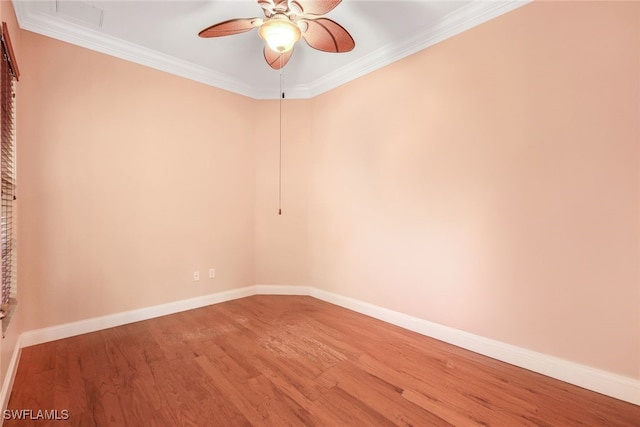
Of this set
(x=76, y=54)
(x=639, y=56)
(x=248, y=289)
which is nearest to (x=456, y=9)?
(x=639, y=56)

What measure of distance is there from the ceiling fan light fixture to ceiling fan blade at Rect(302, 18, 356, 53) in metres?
0.18

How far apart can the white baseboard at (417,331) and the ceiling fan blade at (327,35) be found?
2.48 metres

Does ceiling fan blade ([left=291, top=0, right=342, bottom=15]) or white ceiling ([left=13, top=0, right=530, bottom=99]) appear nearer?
ceiling fan blade ([left=291, top=0, right=342, bottom=15])

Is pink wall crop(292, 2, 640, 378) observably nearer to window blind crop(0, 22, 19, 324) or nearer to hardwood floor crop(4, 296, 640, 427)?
hardwood floor crop(4, 296, 640, 427)

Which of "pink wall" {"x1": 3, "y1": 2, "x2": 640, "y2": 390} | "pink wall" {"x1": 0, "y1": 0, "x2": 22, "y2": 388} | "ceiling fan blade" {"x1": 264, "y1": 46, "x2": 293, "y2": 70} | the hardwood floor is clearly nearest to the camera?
the hardwood floor

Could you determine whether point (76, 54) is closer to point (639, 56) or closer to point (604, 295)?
point (639, 56)

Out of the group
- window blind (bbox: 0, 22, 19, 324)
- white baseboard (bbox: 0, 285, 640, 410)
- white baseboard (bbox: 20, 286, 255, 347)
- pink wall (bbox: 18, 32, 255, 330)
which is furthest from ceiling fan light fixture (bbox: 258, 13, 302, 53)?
white baseboard (bbox: 20, 286, 255, 347)

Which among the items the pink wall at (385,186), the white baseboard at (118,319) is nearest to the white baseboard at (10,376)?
the white baseboard at (118,319)

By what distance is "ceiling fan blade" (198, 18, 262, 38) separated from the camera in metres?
1.85

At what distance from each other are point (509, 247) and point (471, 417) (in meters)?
1.21

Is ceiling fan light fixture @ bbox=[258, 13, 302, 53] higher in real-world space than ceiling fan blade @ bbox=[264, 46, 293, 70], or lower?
lower

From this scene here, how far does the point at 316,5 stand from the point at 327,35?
33cm

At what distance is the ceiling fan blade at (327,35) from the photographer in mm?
1943

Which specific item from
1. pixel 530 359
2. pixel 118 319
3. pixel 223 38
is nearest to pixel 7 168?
pixel 118 319
